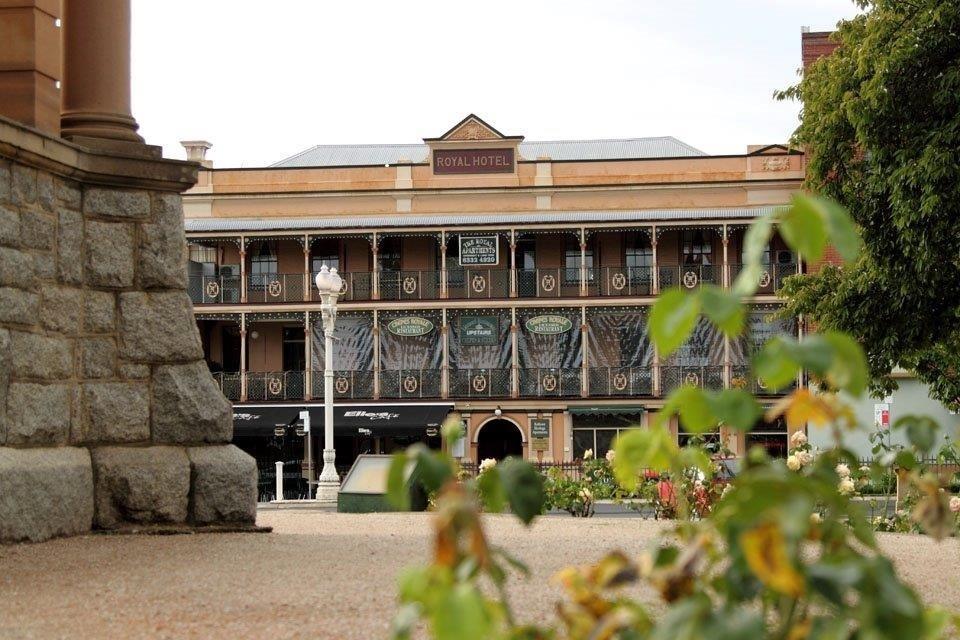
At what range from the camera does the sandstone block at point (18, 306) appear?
750cm

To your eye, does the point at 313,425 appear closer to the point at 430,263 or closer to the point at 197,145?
the point at 430,263

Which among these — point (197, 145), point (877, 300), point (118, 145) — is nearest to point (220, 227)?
point (197, 145)

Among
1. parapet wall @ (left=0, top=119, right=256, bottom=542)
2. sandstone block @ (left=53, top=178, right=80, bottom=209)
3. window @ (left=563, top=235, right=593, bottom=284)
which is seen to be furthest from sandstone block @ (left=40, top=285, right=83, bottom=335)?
window @ (left=563, top=235, right=593, bottom=284)

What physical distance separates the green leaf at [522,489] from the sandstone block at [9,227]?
19.3ft

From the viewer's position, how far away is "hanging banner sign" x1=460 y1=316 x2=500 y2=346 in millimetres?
40469

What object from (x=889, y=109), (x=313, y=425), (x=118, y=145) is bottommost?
(x=313, y=425)

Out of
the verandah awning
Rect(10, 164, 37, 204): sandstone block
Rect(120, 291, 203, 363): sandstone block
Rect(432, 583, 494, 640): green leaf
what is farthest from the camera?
the verandah awning

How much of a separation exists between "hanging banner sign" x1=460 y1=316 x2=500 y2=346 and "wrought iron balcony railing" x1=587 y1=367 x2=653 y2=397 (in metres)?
2.85

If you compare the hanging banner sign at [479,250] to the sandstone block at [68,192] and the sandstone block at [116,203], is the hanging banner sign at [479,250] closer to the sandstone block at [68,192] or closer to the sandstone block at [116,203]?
the sandstone block at [116,203]

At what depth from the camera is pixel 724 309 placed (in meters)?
1.80

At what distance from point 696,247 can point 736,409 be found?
40.3 metres

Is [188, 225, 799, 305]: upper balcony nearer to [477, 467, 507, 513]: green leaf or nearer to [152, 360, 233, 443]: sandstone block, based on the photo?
[152, 360, 233, 443]: sandstone block

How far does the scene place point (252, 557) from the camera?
7.13 meters

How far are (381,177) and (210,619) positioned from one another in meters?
37.1
